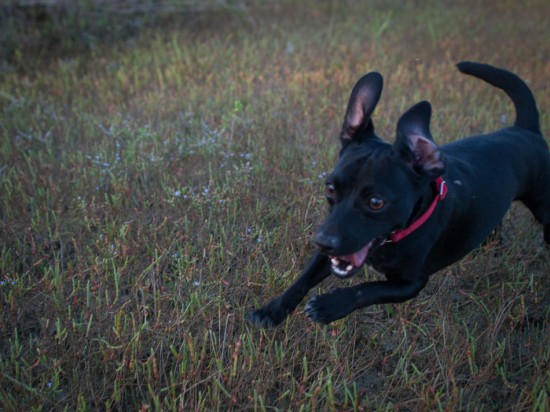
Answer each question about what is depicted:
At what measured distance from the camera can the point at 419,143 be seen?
281cm

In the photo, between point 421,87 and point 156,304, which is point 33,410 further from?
point 421,87

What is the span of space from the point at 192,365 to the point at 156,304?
0.55 meters

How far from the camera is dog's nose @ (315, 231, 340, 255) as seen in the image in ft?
8.63

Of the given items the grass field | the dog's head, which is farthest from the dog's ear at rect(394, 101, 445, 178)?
the grass field

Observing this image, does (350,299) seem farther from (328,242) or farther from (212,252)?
(212,252)

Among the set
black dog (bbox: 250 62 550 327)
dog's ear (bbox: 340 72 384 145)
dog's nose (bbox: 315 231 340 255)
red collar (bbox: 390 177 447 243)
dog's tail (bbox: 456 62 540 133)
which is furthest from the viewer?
dog's tail (bbox: 456 62 540 133)

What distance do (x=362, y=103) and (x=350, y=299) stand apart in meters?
0.98

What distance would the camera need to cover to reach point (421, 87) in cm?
695

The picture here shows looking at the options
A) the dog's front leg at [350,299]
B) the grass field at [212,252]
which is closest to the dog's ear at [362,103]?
the dog's front leg at [350,299]

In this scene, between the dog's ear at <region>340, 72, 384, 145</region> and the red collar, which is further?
the dog's ear at <region>340, 72, 384, 145</region>

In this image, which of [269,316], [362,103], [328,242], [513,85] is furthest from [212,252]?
[513,85]

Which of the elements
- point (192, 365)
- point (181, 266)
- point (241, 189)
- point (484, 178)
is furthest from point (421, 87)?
point (192, 365)

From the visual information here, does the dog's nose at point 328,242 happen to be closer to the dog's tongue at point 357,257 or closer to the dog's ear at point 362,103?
the dog's tongue at point 357,257

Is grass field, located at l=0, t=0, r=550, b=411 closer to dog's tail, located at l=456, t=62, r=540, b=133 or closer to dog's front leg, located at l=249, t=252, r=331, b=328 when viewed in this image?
dog's front leg, located at l=249, t=252, r=331, b=328
